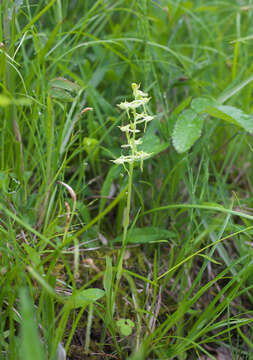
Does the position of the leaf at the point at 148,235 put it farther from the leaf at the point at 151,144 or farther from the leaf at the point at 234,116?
the leaf at the point at 234,116

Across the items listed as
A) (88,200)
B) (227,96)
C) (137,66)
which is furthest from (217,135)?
(88,200)

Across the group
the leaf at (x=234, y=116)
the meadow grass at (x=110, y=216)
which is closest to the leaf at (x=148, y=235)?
the meadow grass at (x=110, y=216)

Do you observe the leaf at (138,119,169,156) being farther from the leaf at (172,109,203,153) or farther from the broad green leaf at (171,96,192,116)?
the broad green leaf at (171,96,192,116)

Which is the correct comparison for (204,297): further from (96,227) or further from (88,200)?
(88,200)

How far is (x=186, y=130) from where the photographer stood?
1.50m

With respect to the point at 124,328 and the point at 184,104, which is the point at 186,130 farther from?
the point at 124,328

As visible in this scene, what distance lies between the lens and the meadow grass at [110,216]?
3.50 ft

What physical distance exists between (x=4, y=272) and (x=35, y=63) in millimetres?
849

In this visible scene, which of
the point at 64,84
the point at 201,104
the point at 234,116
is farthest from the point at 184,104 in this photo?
the point at 64,84

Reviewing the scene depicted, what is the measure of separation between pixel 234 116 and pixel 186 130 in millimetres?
218

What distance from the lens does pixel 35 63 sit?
1.42 m

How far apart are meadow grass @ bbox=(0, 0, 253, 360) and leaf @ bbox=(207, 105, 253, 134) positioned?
0.14 m

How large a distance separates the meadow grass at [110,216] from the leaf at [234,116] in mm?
142

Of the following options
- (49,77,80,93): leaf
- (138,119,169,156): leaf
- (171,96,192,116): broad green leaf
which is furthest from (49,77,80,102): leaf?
(171,96,192,116): broad green leaf
